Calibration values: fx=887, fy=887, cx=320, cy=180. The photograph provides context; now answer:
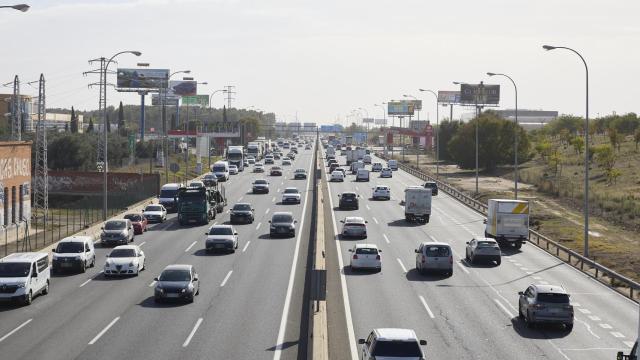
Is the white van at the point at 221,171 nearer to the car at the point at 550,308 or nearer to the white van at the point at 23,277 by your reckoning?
the white van at the point at 23,277

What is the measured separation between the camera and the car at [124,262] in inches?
1495

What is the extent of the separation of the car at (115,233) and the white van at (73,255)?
294 inches

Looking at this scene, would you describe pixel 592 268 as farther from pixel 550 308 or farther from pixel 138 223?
pixel 138 223

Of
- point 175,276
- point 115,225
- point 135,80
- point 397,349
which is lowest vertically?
point 175,276

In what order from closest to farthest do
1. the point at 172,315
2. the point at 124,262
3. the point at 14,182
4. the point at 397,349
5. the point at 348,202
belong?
the point at 397,349 → the point at 172,315 → the point at 124,262 → the point at 14,182 → the point at 348,202

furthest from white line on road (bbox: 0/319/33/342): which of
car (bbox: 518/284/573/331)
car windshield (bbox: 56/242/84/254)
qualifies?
car (bbox: 518/284/573/331)

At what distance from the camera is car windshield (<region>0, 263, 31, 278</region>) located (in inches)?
1247

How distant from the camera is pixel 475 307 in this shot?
31.9 meters

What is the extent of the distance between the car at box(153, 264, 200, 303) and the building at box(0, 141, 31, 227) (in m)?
28.2

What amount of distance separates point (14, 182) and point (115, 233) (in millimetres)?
15614

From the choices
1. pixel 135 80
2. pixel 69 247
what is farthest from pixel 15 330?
pixel 135 80

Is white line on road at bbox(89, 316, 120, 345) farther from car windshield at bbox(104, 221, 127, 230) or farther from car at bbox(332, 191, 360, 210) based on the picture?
car at bbox(332, 191, 360, 210)

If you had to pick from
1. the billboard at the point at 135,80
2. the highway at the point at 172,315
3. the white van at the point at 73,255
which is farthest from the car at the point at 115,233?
the billboard at the point at 135,80

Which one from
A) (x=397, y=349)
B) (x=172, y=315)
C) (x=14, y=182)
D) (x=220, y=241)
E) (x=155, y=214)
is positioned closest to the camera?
(x=397, y=349)
